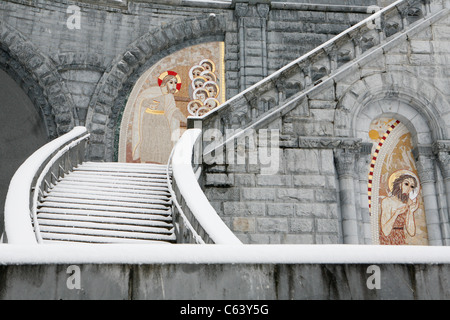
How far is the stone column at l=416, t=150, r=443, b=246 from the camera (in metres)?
8.78

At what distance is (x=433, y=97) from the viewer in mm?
9336

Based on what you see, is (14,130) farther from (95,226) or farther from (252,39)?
(95,226)

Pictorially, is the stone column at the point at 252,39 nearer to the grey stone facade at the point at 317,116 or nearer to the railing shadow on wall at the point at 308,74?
the grey stone facade at the point at 317,116

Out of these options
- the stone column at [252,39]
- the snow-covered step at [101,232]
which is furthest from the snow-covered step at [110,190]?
the stone column at [252,39]

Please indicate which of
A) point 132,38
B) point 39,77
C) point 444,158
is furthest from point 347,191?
point 39,77

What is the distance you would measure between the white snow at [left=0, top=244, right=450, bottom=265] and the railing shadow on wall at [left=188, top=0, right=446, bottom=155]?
504 centimetres

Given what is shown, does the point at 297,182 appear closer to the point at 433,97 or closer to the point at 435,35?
the point at 433,97

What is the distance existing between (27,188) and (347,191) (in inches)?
200

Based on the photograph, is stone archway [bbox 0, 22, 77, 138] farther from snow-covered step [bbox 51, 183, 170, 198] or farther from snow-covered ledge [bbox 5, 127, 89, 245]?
snow-covered step [bbox 51, 183, 170, 198]

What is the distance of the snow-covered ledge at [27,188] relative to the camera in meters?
4.72

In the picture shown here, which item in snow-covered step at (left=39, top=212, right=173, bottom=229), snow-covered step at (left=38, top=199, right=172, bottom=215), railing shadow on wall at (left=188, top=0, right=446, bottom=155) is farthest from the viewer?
railing shadow on wall at (left=188, top=0, right=446, bottom=155)

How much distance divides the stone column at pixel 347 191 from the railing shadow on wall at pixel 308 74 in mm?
1226

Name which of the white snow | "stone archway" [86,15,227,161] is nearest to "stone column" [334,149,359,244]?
the white snow

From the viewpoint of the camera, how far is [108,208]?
7.01 metres
